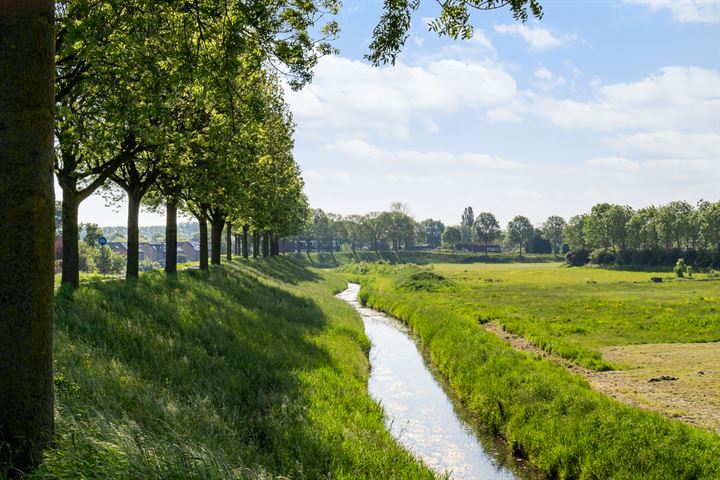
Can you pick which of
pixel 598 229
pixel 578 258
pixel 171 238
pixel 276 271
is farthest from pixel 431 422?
pixel 598 229

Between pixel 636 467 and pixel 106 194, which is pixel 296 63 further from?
pixel 106 194

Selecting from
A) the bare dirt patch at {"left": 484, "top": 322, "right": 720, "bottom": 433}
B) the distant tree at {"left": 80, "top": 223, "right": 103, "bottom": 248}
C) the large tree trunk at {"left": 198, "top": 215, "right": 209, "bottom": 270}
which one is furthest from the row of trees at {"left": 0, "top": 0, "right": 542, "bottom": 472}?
the distant tree at {"left": 80, "top": 223, "right": 103, "bottom": 248}

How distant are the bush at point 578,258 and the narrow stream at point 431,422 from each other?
110 m

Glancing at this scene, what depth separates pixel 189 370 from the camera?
571 inches

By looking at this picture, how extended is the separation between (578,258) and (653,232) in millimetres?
17907

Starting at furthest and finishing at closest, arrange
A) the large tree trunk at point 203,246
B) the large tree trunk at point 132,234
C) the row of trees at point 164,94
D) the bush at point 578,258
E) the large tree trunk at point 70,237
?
the bush at point 578,258
the large tree trunk at point 203,246
the large tree trunk at point 132,234
the large tree trunk at point 70,237
the row of trees at point 164,94

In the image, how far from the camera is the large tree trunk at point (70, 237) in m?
20.5

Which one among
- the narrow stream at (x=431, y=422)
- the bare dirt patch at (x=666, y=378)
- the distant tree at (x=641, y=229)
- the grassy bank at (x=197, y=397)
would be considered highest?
the distant tree at (x=641, y=229)

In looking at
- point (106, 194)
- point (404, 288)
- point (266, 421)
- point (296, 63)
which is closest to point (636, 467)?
point (266, 421)

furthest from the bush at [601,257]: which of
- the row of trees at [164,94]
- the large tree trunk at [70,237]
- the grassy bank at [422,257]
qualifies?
the large tree trunk at [70,237]

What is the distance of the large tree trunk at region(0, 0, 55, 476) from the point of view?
555 centimetres

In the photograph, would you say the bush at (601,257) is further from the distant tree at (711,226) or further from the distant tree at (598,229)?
the distant tree at (711,226)

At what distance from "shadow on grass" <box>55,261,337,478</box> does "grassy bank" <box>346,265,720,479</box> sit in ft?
20.7

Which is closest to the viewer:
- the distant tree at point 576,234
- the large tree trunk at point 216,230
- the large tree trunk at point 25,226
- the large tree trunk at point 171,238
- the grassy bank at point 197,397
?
the large tree trunk at point 25,226
